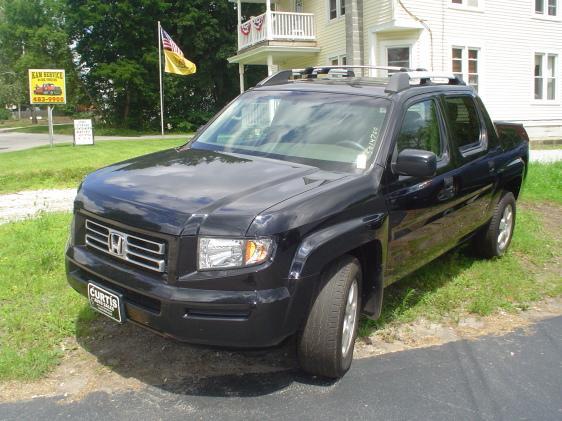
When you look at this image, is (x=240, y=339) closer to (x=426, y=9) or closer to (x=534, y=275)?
(x=534, y=275)


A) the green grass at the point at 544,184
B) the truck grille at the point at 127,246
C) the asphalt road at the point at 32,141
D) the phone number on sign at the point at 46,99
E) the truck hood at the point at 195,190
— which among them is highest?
the phone number on sign at the point at 46,99

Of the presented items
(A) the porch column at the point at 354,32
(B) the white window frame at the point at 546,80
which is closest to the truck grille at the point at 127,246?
(A) the porch column at the point at 354,32

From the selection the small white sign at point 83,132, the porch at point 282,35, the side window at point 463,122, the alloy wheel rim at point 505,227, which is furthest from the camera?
the porch at point 282,35

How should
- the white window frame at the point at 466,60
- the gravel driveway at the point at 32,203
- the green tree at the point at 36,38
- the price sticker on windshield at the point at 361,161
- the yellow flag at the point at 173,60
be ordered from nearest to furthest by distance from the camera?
the price sticker on windshield at the point at 361,161, the gravel driveway at the point at 32,203, the white window frame at the point at 466,60, the yellow flag at the point at 173,60, the green tree at the point at 36,38

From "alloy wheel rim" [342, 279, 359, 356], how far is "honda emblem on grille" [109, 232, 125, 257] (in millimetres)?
1355

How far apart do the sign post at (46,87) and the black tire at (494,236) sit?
60.7 ft

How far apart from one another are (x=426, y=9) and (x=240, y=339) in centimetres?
1741

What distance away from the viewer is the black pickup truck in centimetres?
289

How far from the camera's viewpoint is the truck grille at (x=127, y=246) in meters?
3.01

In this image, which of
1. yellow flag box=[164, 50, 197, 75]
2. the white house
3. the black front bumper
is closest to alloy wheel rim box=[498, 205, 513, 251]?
the black front bumper

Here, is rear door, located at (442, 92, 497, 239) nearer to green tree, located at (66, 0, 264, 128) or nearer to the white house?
the white house

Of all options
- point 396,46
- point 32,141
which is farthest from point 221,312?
point 32,141

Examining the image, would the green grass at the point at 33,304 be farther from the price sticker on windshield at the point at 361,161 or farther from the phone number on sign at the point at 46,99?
the phone number on sign at the point at 46,99

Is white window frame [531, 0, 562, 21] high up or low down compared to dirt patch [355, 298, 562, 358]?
up
